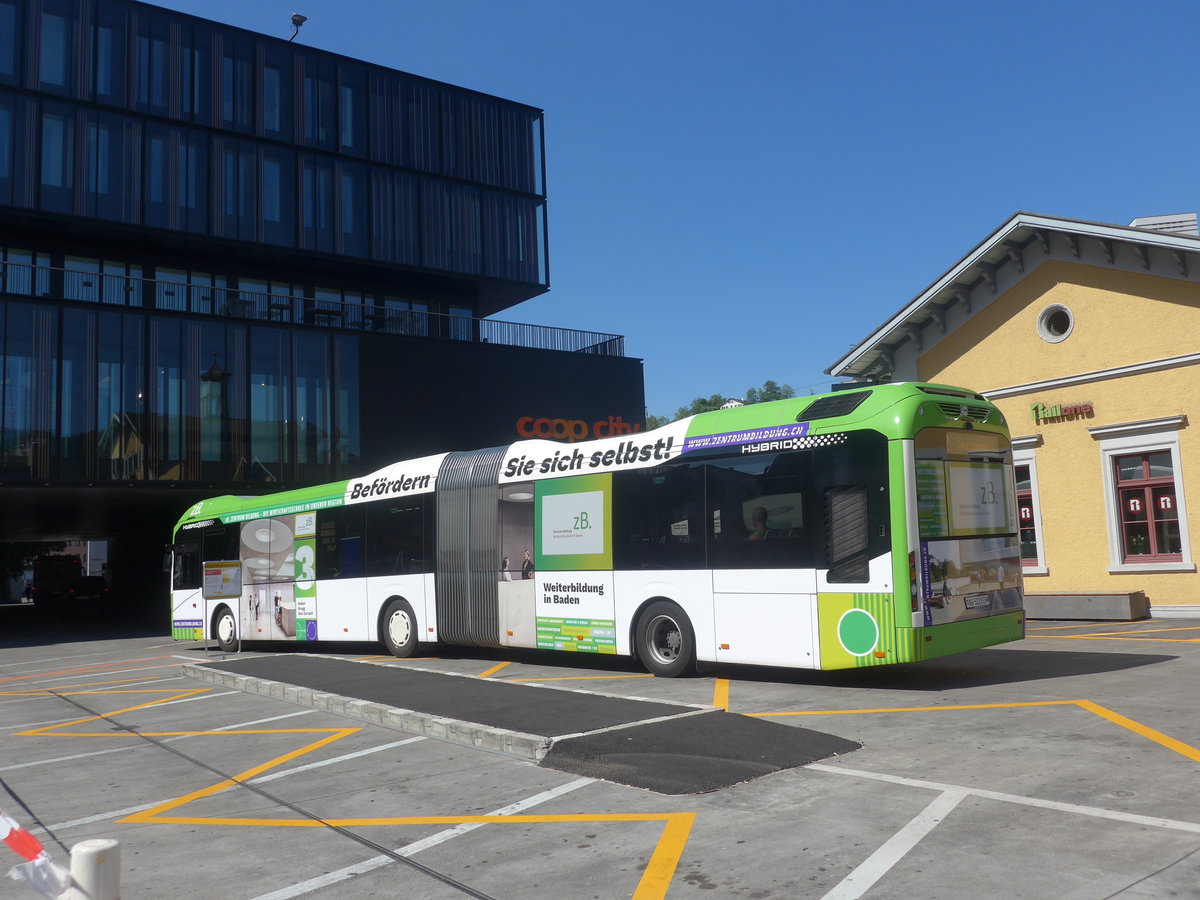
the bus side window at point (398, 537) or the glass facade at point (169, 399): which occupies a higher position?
the glass facade at point (169, 399)

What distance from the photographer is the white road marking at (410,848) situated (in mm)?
4906

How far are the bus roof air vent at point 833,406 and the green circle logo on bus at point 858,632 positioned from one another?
2.09 metres

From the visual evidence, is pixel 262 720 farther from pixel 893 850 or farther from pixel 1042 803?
pixel 1042 803

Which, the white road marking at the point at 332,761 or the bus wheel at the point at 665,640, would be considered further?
the bus wheel at the point at 665,640

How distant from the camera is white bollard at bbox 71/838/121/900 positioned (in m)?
2.96

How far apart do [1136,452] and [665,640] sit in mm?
10026

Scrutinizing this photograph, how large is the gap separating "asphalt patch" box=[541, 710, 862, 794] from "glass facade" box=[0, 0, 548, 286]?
89.8 ft

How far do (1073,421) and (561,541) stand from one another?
1029 centimetres

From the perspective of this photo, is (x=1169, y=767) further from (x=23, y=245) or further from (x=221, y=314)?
(x=23, y=245)

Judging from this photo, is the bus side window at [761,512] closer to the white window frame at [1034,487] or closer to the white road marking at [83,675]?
the white window frame at [1034,487]

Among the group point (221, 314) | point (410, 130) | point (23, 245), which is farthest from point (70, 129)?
point (410, 130)

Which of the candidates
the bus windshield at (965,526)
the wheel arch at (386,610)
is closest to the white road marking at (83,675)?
the wheel arch at (386,610)

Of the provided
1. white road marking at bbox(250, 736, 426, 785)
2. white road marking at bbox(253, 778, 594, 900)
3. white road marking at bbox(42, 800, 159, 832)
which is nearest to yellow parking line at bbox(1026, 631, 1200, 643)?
white road marking at bbox(250, 736, 426, 785)

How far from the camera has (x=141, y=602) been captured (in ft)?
135
